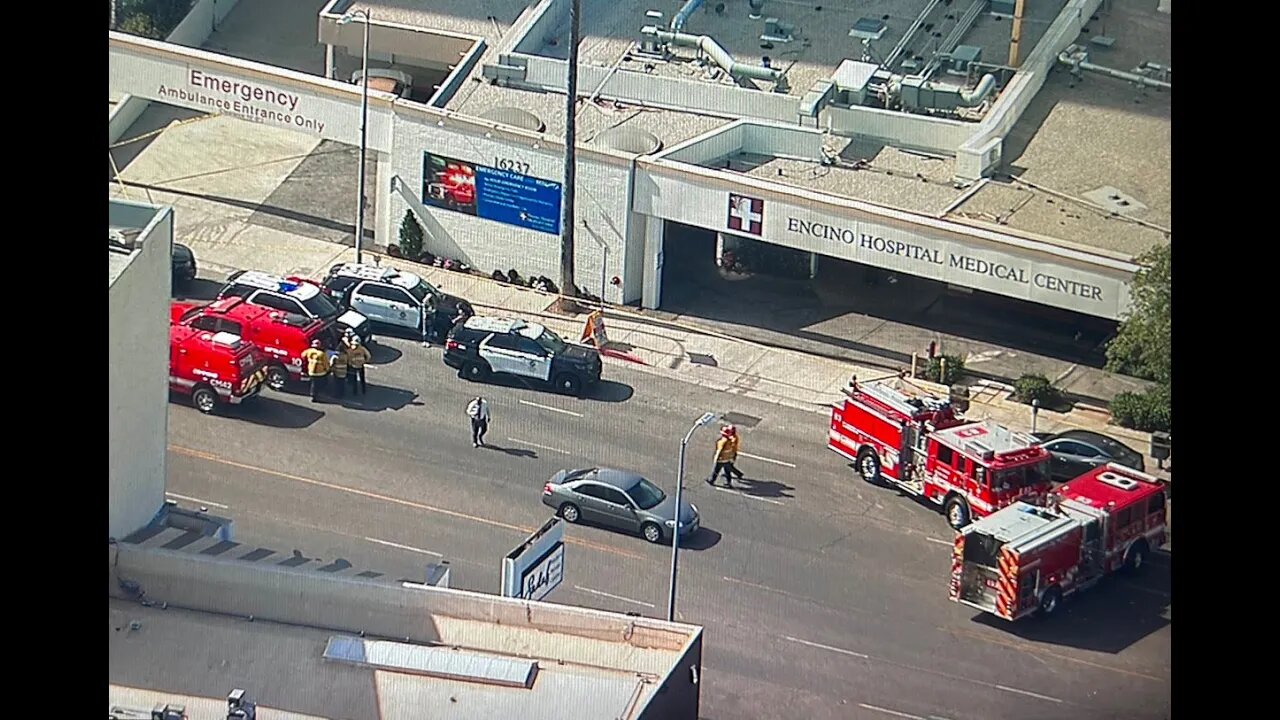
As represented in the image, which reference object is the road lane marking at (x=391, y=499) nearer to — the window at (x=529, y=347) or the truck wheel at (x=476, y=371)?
the truck wheel at (x=476, y=371)

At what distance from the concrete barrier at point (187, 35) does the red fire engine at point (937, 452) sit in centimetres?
1210

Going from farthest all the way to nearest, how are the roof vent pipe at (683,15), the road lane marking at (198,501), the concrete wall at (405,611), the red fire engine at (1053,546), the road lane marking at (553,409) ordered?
the roof vent pipe at (683,15)
the road lane marking at (553,409)
the road lane marking at (198,501)
the red fire engine at (1053,546)
the concrete wall at (405,611)

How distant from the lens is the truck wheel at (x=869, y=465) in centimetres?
2331

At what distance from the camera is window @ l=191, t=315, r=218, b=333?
81.3 feet

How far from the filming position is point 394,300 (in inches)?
1043

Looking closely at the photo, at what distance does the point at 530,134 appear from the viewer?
28297 mm

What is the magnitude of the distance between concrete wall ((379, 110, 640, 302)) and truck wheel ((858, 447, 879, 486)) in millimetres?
5386

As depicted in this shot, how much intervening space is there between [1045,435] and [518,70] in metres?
9.83

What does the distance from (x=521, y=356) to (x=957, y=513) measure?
16.8 feet

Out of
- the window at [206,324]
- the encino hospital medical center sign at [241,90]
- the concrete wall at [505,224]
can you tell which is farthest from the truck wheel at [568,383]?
the encino hospital medical center sign at [241,90]

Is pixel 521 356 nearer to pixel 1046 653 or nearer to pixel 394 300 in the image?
pixel 394 300
